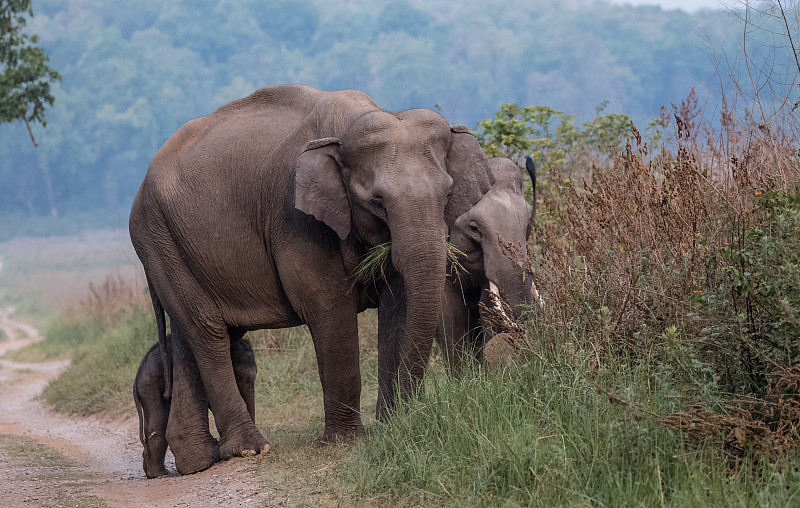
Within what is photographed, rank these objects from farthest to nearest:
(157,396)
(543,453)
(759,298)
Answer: (157,396) < (759,298) < (543,453)

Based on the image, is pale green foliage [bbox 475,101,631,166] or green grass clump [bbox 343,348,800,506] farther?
pale green foliage [bbox 475,101,631,166]

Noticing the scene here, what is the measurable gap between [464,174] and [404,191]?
0.71m

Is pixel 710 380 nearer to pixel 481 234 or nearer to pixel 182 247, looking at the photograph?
pixel 481 234

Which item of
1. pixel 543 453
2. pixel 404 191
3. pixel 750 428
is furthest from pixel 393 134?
pixel 750 428

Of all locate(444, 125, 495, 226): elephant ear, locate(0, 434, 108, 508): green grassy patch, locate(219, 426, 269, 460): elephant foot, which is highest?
locate(444, 125, 495, 226): elephant ear

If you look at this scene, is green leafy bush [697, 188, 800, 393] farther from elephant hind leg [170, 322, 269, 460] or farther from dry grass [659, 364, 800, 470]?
elephant hind leg [170, 322, 269, 460]

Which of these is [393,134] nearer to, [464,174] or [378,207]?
[378,207]

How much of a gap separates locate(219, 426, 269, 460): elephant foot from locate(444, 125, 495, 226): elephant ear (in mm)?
2228

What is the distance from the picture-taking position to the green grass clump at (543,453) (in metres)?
4.25

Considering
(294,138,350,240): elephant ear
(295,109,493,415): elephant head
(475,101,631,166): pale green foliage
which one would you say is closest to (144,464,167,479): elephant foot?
(295,109,493,415): elephant head

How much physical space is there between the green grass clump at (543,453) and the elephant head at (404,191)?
53cm

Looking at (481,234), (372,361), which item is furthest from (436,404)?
(372,361)

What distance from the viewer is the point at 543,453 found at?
15.4 feet

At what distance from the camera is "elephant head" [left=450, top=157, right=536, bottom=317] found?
776 cm
